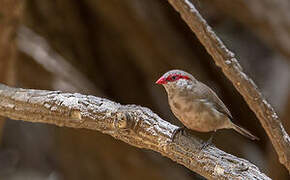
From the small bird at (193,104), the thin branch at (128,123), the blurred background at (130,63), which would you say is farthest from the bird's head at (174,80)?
the blurred background at (130,63)

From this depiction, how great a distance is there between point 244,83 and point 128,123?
59 centimetres

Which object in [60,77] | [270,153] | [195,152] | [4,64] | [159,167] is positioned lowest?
[270,153]

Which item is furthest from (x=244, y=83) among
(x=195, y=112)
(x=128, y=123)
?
(x=128, y=123)

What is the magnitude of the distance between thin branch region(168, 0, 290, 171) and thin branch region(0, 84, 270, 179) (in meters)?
0.33

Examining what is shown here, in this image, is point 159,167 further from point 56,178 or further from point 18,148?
point 18,148

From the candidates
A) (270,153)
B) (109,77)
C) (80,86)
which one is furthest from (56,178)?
(270,153)

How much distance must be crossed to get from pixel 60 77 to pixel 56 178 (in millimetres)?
2194

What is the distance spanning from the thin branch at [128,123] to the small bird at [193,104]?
8 cm

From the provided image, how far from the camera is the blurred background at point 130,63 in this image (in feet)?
15.3

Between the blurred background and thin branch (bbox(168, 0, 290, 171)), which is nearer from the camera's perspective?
thin branch (bbox(168, 0, 290, 171))

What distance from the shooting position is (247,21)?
15.0 feet

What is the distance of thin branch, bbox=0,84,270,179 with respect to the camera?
2.31m

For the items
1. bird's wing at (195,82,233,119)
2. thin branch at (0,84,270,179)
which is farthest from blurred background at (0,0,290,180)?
bird's wing at (195,82,233,119)

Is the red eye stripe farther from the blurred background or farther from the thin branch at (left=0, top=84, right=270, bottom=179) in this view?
the blurred background
